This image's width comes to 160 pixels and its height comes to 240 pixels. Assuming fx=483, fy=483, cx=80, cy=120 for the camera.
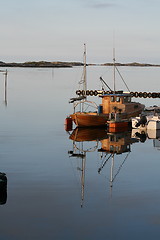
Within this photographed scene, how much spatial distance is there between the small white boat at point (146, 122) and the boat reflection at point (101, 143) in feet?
6.04

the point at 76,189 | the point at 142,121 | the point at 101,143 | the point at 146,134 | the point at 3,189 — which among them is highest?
the point at 142,121

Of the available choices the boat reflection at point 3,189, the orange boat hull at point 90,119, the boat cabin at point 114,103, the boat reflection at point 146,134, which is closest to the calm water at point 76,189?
the boat reflection at point 3,189

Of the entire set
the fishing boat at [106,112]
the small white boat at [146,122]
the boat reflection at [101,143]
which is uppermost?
the fishing boat at [106,112]

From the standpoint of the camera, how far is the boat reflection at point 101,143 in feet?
132

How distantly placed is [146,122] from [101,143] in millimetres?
11426

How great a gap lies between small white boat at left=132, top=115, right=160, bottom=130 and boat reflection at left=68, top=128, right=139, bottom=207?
184cm

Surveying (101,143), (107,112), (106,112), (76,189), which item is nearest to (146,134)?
(107,112)

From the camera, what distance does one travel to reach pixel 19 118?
6800 cm

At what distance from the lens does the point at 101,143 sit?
158 feet

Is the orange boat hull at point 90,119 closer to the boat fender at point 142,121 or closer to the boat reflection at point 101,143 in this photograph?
the boat reflection at point 101,143

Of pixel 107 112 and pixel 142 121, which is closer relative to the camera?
pixel 142 121

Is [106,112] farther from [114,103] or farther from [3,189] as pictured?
[3,189]

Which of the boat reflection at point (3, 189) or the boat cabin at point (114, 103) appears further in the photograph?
the boat cabin at point (114, 103)

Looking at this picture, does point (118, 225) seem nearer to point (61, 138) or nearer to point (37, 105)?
A: point (61, 138)
